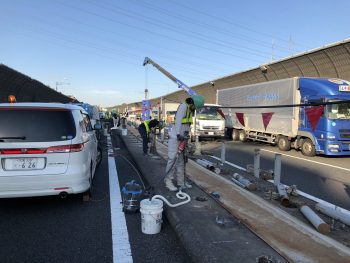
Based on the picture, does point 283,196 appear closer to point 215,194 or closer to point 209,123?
point 215,194

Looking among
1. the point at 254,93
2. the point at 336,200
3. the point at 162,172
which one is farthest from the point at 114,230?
the point at 254,93

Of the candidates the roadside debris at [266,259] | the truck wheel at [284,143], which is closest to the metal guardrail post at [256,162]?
the roadside debris at [266,259]

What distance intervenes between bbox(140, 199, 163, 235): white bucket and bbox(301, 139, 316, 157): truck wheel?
1147 centimetres

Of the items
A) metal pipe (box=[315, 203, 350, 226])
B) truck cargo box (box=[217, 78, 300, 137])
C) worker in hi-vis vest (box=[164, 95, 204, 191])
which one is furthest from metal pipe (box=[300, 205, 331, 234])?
truck cargo box (box=[217, 78, 300, 137])

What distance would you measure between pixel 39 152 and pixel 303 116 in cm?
1264

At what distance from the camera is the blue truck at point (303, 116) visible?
1394cm

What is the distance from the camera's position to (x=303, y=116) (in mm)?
15344

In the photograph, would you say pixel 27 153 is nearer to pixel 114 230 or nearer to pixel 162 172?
pixel 114 230

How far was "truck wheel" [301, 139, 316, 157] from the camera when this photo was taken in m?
14.6

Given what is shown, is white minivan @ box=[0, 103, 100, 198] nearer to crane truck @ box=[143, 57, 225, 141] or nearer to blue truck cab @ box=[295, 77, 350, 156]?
blue truck cab @ box=[295, 77, 350, 156]

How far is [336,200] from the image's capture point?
7.06m

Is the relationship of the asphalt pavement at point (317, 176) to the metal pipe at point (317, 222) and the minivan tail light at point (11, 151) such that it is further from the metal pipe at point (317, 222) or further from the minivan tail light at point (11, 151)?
the minivan tail light at point (11, 151)

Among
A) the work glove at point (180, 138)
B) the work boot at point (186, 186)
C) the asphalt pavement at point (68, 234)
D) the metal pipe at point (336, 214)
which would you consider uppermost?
the work glove at point (180, 138)

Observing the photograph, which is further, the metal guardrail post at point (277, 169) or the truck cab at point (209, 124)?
the truck cab at point (209, 124)
